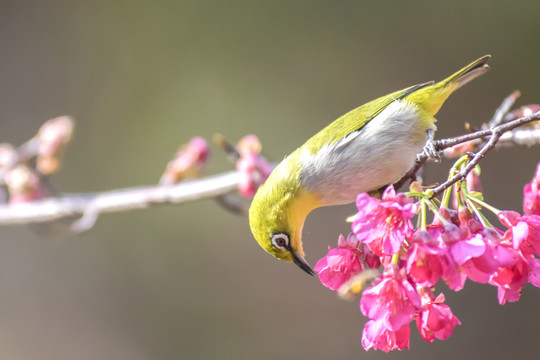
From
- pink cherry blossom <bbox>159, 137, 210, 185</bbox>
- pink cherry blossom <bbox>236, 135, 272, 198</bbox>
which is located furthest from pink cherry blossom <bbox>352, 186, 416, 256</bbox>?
pink cherry blossom <bbox>159, 137, 210, 185</bbox>

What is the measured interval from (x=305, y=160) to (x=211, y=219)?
303cm

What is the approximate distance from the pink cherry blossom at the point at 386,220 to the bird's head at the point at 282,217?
1.74ft

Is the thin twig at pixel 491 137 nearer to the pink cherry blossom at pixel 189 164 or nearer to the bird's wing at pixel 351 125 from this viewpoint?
the bird's wing at pixel 351 125

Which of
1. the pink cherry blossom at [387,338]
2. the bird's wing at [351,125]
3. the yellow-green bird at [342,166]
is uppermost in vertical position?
the bird's wing at [351,125]

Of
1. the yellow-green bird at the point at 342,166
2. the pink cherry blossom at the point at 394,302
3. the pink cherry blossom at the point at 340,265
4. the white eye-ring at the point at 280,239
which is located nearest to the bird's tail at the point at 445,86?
the yellow-green bird at the point at 342,166

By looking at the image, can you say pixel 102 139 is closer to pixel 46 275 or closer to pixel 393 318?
pixel 46 275

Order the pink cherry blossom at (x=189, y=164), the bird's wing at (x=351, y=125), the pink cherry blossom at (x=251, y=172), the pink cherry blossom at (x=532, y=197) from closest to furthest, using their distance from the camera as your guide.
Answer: the pink cherry blossom at (x=532, y=197)
the bird's wing at (x=351, y=125)
the pink cherry blossom at (x=251, y=172)
the pink cherry blossom at (x=189, y=164)

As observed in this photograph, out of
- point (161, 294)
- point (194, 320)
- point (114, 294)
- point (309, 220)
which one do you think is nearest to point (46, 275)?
point (114, 294)

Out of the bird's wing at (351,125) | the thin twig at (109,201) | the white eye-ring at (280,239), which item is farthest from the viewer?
the thin twig at (109,201)

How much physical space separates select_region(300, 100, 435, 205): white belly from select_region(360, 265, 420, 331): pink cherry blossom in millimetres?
576

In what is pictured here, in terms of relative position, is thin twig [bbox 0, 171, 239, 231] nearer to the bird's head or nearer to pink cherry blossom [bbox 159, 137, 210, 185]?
pink cherry blossom [bbox 159, 137, 210, 185]

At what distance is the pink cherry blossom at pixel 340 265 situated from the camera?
3.43 ft

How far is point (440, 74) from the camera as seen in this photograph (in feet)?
13.5

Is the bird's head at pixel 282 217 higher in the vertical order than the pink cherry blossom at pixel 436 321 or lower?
higher
